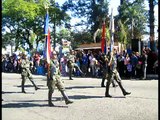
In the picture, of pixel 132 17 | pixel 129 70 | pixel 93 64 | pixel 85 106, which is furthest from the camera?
pixel 132 17

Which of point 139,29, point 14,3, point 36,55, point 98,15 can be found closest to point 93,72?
point 36,55

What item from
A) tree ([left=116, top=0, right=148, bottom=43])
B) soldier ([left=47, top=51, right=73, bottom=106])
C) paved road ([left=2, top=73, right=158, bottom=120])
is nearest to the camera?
paved road ([left=2, top=73, right=158, bottom=120])

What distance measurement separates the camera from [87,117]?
33.9 ft

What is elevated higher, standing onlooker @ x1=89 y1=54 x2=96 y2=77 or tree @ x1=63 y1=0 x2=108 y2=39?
tree @ x1=63 y1=0 x2=108 y2=39

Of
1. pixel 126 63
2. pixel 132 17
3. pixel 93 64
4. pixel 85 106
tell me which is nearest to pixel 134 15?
pixel 132 17

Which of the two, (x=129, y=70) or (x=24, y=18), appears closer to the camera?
(x=129, y=70)

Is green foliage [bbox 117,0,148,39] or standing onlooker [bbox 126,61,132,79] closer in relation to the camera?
standing onlooker [bbox 126,61,132,79]

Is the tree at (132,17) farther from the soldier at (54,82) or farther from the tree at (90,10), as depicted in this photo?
the soldier at (54,82)

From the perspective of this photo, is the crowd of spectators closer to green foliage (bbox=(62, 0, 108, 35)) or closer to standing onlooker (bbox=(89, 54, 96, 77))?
standing onlooker (bbox=(89, 54, 96, 77))

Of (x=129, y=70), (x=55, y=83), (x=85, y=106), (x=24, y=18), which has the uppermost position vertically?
(x=24, y=18)

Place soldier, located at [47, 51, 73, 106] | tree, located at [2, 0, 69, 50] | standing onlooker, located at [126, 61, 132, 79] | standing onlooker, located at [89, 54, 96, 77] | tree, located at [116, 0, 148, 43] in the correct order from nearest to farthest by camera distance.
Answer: soldier, located at [47, 51, 73, 106], standing onlooker, located at [126, 61, 132, 79], standing onlooker, located at [89, 54, 96, 77], tree, located at [116, 0, 148, 43], tree, located at [2, 0, 69, 50]

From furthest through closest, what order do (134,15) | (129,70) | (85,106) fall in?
1. (134,15)
2. (129,70)
3. (85,106)

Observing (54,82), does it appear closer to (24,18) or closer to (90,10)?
(24,18)

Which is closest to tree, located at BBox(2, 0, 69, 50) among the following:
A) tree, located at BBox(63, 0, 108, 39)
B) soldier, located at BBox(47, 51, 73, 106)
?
tree, located at BBox(63, 0, 108, 39)
